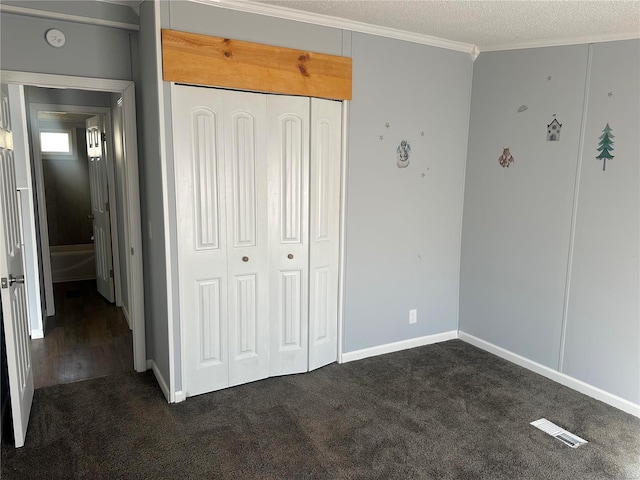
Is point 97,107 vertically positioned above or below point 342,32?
below

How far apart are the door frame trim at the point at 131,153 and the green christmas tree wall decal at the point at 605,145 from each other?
119 inches

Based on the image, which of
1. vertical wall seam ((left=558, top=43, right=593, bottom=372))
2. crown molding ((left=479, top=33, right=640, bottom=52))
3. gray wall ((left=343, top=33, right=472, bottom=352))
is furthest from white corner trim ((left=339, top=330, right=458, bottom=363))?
crown molding ((left=479, top=33, right=640, bottom=52))

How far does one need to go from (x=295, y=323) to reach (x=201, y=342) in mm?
669

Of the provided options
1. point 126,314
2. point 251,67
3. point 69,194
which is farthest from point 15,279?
point 69,194

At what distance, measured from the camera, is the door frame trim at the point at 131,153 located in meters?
2.77

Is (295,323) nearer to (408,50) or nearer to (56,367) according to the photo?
(56,367)

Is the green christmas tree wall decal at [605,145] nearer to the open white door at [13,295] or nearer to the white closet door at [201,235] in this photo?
the white closet door at [201,235]

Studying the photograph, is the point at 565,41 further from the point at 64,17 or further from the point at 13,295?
the point at 13,295

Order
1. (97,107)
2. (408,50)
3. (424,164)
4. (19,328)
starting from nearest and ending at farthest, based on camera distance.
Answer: (19,328), (408,50), (424,164), (97,107)

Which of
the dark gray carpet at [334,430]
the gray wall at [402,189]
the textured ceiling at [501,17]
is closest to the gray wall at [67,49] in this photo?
the textured ceiling at [501,17]

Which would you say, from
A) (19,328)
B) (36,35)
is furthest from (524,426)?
(36,35)

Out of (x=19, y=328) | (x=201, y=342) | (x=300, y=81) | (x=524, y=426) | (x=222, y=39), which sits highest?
(x=222, y=39)

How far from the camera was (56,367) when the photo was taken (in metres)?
3.47

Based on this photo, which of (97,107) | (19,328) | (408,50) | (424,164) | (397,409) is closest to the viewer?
(19,328)
